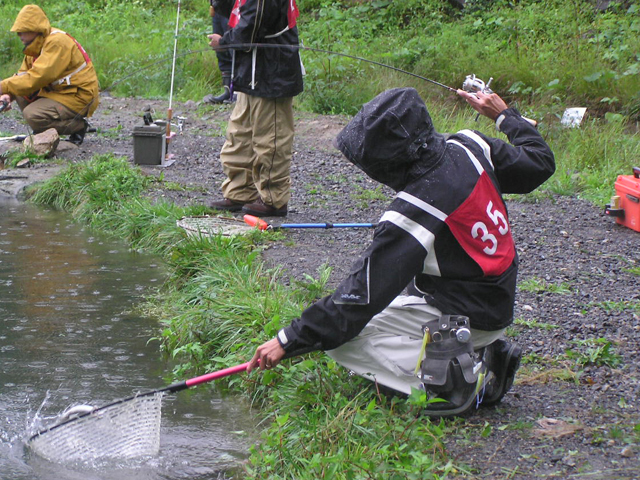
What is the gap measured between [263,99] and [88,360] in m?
2.49

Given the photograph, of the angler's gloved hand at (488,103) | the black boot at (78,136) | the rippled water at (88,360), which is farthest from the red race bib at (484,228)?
the black boot at (78,136)

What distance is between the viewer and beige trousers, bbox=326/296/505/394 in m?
3.27

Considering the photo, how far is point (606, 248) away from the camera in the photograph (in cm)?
575

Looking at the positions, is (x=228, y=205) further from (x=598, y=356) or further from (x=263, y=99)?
(x=598, y=356)

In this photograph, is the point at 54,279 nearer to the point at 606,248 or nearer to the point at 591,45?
the point at 606,248

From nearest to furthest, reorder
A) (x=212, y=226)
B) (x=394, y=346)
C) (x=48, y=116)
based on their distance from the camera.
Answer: (x=394, y=346) < (x=212, y=226) < (x=48, y=116)

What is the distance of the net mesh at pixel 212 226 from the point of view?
5742mm

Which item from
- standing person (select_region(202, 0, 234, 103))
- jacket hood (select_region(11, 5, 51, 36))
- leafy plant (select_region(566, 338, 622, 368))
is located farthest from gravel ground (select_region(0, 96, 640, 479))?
standing person (select_region(202, 0, 234, 103))

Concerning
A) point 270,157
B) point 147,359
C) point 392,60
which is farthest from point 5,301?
point 392,60

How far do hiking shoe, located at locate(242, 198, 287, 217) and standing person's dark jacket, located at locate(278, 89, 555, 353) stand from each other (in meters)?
3.30

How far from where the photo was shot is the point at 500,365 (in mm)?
3348

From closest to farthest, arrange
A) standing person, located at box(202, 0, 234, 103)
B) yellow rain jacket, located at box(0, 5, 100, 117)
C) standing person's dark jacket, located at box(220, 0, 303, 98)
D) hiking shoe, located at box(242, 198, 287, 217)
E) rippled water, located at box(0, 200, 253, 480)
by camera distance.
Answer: rippled water, located at box(0, 200, 253, 480), standing person's dark jacket, located at box(220, 0, 303, 98), hiking shoe, located at box(242, 198, 287, 217), yellow rain jacket, located at box(0, 5, 100, 117), standing person, located at box(202, 0, 234, 103)

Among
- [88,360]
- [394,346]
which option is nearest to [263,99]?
[88,360]

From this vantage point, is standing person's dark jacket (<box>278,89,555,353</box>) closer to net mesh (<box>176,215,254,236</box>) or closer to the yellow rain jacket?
net mesh (<box>176,215,254,236</box>)
